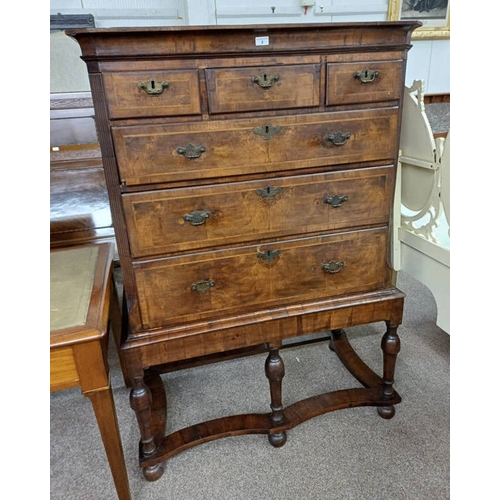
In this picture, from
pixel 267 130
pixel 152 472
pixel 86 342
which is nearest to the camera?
Answer: pixel 86 342

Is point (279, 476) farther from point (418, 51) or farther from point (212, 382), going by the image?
point (418, 51)

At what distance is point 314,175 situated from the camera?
1.11m

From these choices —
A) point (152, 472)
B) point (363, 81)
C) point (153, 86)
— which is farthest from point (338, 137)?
point (152, 472)

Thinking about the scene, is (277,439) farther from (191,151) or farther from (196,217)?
(191,151)

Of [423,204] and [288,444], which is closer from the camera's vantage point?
[288,444]

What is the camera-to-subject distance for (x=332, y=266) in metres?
1.21

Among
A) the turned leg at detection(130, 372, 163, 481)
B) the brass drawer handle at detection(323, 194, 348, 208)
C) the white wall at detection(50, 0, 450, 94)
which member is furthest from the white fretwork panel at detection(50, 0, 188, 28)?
the turned leg at detection(130, 372, 163, 481)

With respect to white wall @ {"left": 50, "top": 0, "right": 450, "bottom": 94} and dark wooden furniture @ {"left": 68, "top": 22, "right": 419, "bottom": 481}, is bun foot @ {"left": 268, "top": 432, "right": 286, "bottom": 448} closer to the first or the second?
dark wooden furniture @ {"left": 68, "top": 22, "right": 419, "bottom": 481}

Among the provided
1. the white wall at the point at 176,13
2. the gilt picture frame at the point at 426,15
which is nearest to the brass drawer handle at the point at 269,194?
the white wall at the point at 176,13

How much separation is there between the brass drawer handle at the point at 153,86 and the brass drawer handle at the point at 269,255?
51 centimetres

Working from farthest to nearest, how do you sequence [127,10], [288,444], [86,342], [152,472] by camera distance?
[127,10]
[288,444]
[152,472]
[86,342]

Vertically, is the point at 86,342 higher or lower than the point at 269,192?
lower

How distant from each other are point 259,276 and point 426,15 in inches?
98.1

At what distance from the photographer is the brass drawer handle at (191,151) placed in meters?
0.98
